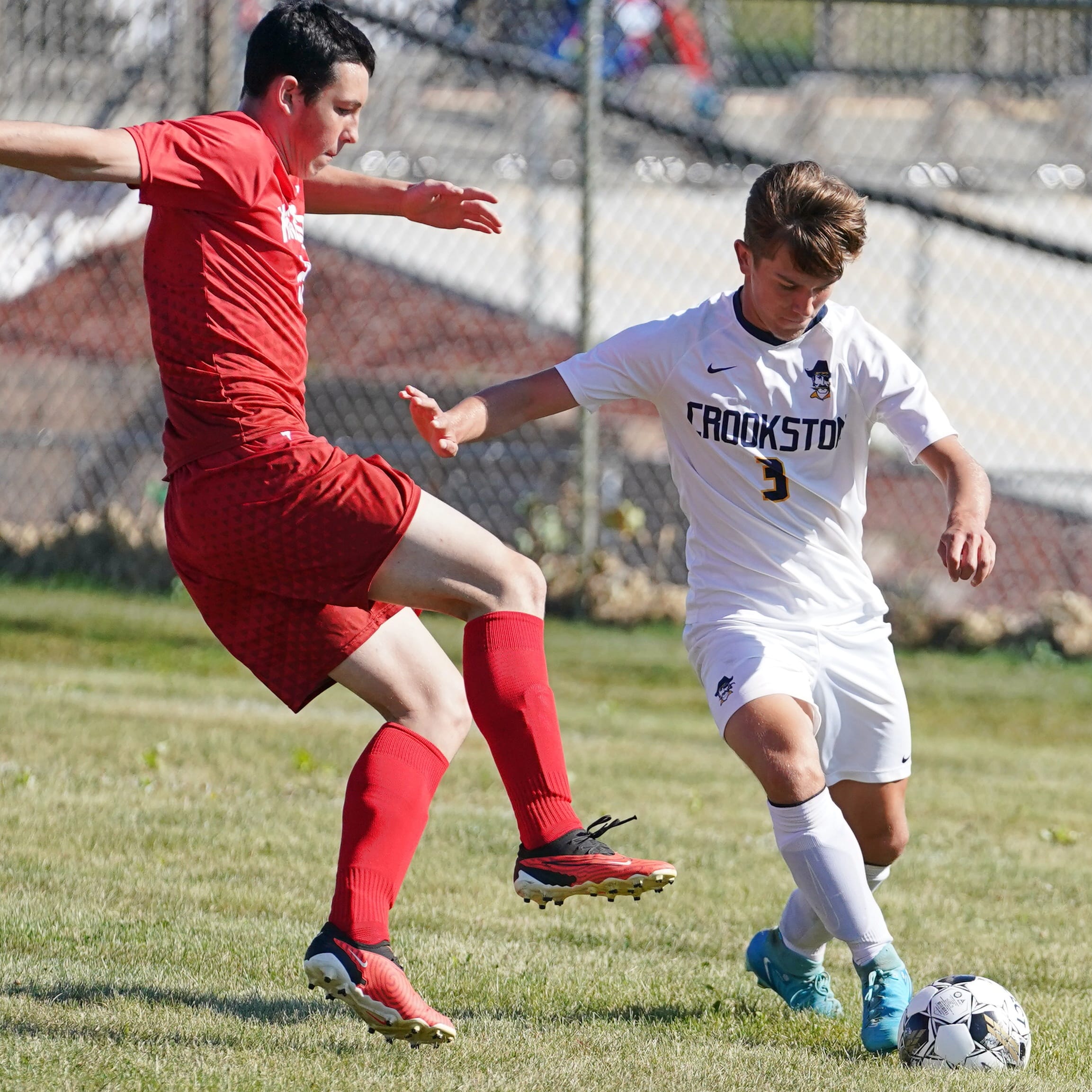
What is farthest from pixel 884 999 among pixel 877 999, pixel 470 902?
pixel 470 902

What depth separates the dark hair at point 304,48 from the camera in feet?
11.2

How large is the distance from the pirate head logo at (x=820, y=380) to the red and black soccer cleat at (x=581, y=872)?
1179 millimetres

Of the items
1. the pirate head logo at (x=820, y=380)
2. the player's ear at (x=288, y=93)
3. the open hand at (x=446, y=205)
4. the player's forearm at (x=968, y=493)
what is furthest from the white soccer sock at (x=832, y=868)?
the player's ear at (x=288, y=93)

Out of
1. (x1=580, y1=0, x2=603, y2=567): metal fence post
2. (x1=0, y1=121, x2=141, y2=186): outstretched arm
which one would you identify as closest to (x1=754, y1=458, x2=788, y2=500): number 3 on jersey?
(x1=0, y1=121, x2=141, y2=186): outstretched arm

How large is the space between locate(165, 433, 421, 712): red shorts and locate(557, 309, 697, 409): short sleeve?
0.63 metres

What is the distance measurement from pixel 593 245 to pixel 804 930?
19.5ft

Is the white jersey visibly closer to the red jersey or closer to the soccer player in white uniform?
the soccer player in white uniform

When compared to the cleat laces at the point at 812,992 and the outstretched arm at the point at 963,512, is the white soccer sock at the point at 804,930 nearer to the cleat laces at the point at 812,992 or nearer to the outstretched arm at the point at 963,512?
the cleat laces at the point at 812,992

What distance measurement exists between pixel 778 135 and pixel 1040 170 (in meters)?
2.35

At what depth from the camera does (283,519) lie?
3250 mm

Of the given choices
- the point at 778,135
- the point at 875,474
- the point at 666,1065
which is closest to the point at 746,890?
the point at 666,1065

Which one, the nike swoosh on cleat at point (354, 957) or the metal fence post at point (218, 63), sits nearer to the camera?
the nike swoosh on cleat at point (354, 957)

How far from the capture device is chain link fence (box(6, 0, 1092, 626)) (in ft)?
33.2

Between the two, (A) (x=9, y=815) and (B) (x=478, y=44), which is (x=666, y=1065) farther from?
(B) (x=478, y=44)
